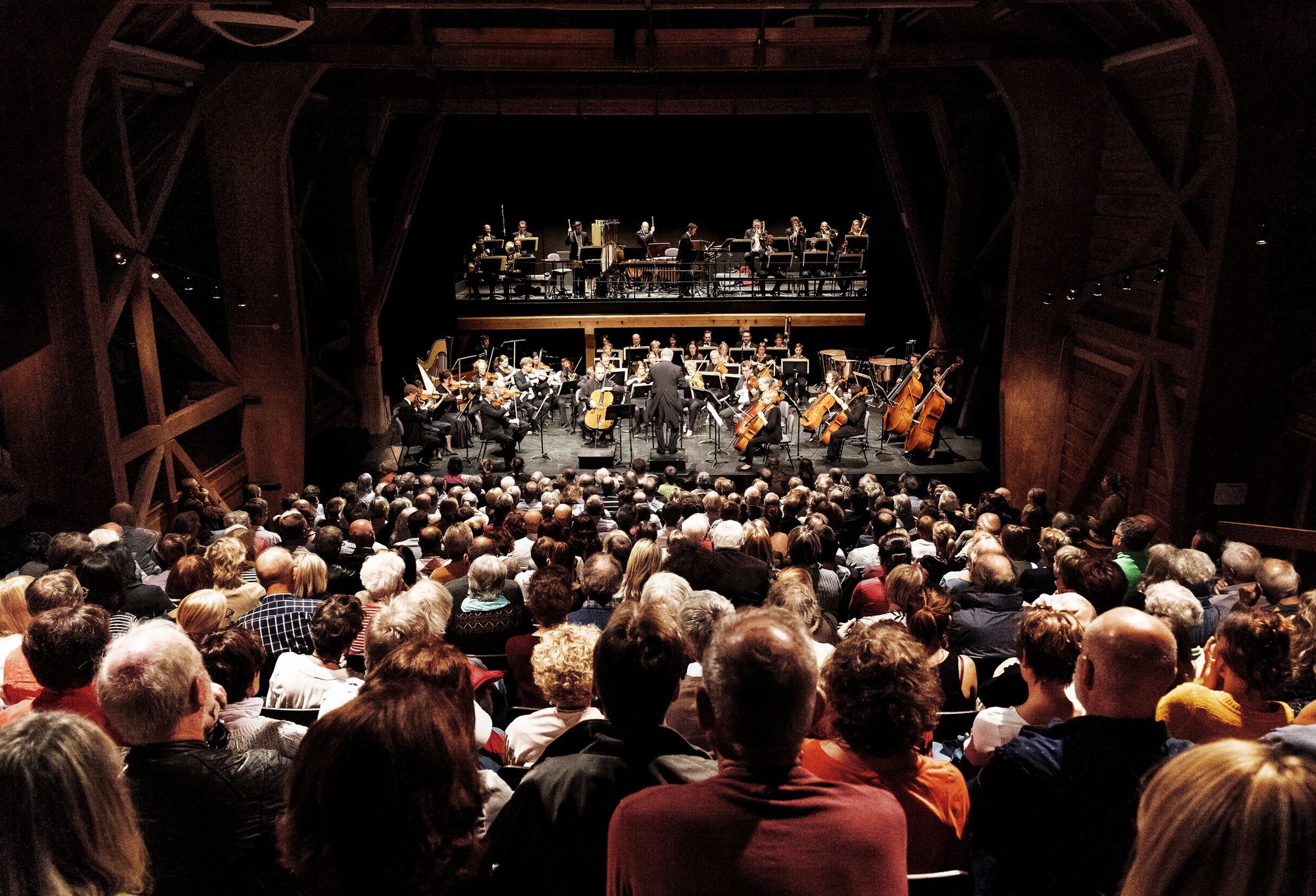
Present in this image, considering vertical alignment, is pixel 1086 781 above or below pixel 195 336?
below

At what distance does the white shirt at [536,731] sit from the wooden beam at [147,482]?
6.41 m

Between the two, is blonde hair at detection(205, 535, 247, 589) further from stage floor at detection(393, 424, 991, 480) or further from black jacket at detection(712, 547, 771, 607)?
stage floor at detection(393, 424, 991, 480)

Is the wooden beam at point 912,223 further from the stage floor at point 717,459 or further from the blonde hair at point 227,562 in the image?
the blonde hair at point 227,562

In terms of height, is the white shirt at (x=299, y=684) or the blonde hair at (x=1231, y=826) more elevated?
the blonde hair at (x=1231, y=826)

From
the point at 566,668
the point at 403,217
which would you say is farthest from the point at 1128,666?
the point at 403,217

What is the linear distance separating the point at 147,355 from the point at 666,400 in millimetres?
5826

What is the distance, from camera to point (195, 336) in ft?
→ 30.9

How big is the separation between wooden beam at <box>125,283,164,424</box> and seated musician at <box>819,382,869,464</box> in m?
7.59

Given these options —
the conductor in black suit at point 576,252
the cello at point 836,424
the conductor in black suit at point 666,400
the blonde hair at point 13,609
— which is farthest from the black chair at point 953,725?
the conductor in black suit at point 576,252

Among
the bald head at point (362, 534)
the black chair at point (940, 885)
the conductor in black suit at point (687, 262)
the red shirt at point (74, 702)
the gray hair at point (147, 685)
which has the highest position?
the conductor in black suit at point (687, 262)

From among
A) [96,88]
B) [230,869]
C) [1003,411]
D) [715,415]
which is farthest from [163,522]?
[1003,411]

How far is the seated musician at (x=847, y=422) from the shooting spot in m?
11.4

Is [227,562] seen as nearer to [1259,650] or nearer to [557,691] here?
[557,691]

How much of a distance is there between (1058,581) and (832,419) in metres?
7.23
